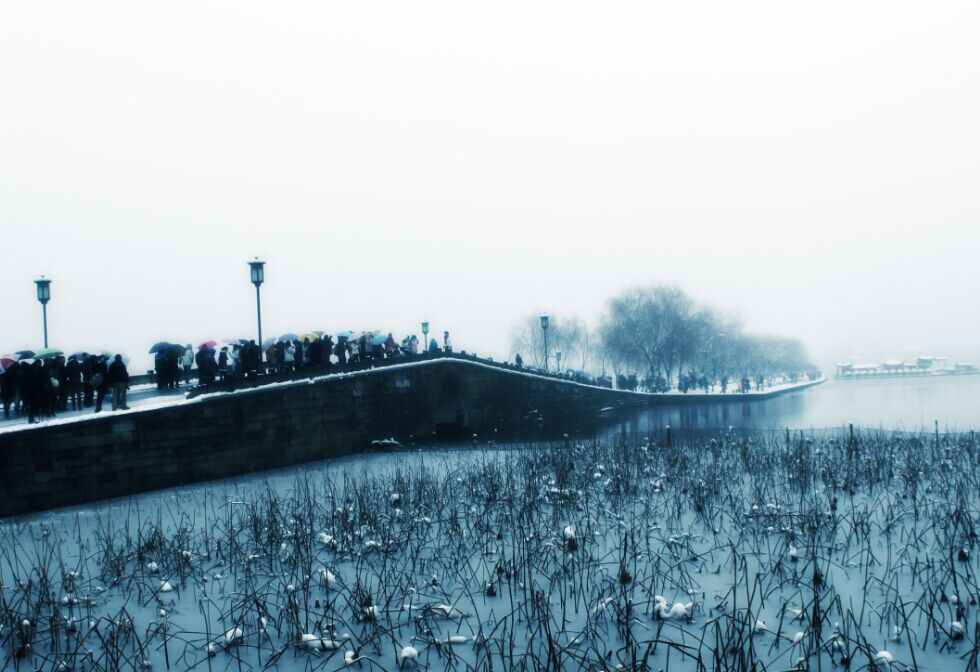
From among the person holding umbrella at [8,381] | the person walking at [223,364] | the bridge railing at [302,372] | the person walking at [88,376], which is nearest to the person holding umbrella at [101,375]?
the person walking at [88,376]

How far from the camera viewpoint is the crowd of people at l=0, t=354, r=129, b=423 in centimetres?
1698

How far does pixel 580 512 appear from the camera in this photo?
1075cm

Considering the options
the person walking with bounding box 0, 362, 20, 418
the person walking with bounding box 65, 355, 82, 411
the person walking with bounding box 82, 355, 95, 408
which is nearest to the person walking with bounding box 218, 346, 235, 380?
the person walking with bounding box 65, 355, 82, 411

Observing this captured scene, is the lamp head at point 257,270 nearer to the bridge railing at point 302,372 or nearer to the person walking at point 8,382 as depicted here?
the bridge railing at point 302,372

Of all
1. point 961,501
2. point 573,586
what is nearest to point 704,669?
point 573,586

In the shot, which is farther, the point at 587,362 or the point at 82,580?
the point at 587,362

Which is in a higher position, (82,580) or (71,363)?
(71,363)

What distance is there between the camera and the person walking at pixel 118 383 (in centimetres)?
1794

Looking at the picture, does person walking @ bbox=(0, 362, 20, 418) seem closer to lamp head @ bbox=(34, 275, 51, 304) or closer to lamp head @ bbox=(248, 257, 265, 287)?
lamp head @ bbox=(34, 275, 51, 304)

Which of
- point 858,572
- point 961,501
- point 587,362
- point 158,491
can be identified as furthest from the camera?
point 587,362

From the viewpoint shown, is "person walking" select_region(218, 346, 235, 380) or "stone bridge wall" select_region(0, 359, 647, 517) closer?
"stone bridge wall" select_region(0, 359, 647, 517)

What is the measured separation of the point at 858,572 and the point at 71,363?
18125 millimetres

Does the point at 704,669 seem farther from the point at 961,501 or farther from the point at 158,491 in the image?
the point at 158,491

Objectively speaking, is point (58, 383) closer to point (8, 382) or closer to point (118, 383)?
point (8, 382)
